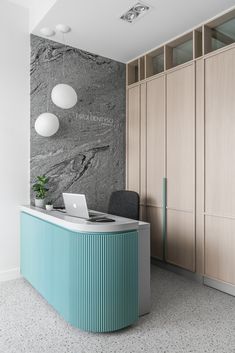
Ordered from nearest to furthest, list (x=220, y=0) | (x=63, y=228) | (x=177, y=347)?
(x=177, y=347) → (x=63, y=228) → (x=220, y=0)

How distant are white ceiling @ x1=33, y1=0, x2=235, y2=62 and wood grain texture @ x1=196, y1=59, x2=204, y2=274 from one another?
1.81ft

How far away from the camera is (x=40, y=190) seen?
3484mm

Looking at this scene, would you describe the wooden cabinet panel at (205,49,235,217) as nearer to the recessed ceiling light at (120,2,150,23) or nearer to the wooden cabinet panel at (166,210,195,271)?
the wooden cabinet panel at (166,210,195,271)

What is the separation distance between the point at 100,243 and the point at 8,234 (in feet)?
5.85

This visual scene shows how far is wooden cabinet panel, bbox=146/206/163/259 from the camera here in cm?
397

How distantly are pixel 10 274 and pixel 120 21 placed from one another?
339 cm

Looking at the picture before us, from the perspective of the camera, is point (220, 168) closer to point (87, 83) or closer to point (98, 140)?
point (98, 140)

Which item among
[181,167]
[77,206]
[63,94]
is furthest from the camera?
[181,167]

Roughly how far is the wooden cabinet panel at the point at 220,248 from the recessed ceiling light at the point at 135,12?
248cm

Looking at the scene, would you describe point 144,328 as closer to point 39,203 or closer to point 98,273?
point 98,273

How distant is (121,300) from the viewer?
2293mm

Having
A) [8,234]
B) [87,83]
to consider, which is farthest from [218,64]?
[8,234]

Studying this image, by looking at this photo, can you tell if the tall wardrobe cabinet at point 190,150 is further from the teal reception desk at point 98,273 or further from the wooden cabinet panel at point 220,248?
the teal reception desk at point 98,273

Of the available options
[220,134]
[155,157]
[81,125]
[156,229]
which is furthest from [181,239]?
[81,125]
